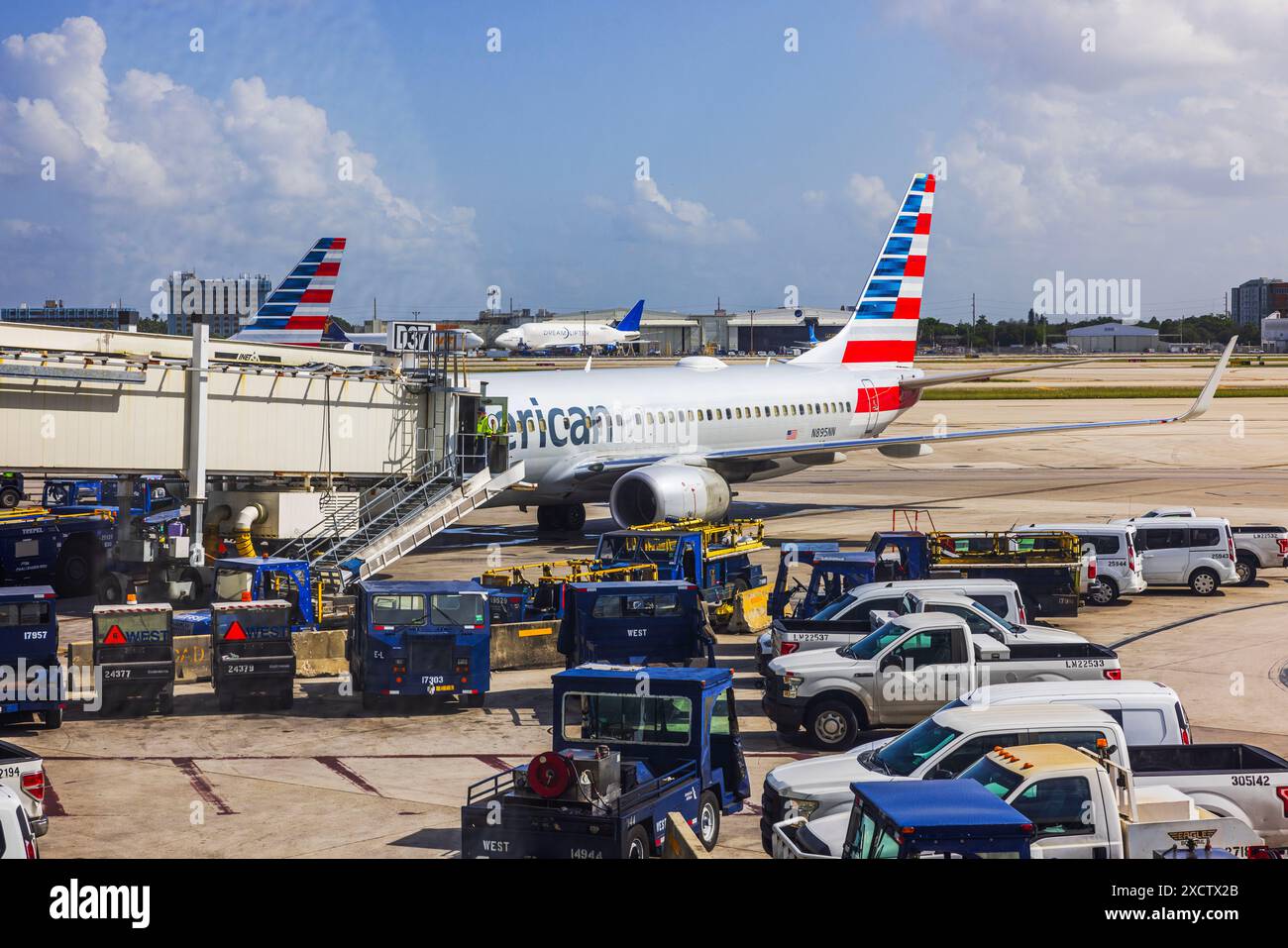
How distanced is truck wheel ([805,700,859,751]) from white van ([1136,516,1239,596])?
54.3 ft

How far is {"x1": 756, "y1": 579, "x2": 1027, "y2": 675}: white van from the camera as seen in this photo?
25.8 m

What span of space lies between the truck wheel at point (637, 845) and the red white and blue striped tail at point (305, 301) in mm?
50407

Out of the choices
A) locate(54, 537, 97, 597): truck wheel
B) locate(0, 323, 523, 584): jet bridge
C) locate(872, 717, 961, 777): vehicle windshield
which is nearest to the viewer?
locate(872, 717, 961, 777): vehicle windshield

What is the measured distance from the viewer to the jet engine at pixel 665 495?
39656 mm

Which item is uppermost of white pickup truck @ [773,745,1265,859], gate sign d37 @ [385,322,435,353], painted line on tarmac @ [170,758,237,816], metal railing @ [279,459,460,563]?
gate sign d37 @ [385,322,435,353]

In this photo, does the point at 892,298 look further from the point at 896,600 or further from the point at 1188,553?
the point at 896,600

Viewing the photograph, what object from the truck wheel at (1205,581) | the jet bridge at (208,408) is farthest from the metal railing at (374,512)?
the truck wheel at (1205,581)

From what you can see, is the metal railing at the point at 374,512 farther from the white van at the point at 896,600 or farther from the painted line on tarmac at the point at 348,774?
the painted line on tarmac at the point at 348,774

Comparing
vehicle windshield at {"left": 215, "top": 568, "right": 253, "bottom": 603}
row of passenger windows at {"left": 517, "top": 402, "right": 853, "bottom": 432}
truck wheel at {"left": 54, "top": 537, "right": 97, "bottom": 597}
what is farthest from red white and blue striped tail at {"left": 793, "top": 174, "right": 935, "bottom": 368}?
vehicle windshield at {"left": 215, "top": 568, "right": 253, "bottom": 603}

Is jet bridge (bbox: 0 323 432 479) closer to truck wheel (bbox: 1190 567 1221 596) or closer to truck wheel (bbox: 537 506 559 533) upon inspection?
truck wheel (bbox: 537 506 559 533)

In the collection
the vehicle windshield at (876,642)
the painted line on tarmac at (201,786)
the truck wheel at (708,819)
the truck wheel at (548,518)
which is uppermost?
the truck wheel at (548,518)

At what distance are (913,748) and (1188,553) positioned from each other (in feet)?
69.7

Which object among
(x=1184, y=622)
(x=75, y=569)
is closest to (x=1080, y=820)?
(x=1184, y=622)
